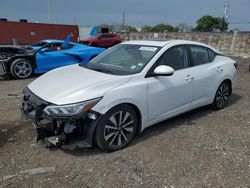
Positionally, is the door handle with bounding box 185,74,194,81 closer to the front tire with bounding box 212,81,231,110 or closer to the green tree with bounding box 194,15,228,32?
the front tire with bounding box 212,81,231,110

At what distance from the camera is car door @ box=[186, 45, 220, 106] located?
4.29 meters

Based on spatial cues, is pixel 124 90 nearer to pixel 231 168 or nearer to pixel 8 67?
pixel 231 168

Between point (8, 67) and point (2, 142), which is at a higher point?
point (8, 67)

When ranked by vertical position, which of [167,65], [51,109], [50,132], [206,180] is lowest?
[206,180]

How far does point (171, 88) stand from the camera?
3.78m

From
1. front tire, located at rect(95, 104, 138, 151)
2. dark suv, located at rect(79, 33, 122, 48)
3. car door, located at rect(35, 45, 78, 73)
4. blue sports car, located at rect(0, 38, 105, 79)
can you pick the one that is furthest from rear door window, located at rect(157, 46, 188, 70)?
dark suv, located at rect(79, 33, 122, 48)

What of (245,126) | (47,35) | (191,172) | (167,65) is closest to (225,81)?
(245,126)

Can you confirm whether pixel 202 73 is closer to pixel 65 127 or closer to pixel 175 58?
pixel 175 58

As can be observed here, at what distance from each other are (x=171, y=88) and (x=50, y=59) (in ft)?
17.9

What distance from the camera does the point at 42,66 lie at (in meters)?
8.09

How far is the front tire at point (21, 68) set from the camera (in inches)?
303

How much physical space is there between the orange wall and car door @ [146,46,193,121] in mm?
23107

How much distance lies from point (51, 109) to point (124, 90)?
0.97 m

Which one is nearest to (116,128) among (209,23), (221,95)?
(221,95)
